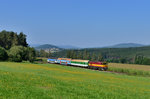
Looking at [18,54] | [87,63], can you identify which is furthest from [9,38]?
[87,63]

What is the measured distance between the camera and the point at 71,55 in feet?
561

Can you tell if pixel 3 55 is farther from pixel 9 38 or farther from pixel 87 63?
pixel 9 38

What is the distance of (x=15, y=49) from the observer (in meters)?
100

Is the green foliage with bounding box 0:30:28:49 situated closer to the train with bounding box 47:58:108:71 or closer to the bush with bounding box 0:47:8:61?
the train with bounding box 47:58:108:71

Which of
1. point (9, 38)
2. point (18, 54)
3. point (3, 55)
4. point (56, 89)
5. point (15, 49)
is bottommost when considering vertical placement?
point (56, 89)

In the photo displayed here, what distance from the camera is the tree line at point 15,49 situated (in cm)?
9769

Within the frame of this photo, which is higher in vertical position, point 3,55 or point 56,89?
point 3,55

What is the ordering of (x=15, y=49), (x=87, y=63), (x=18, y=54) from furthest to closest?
(x=15, y=49) → (x=18, y=54) → (x=87, y=63)

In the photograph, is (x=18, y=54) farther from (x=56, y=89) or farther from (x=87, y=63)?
(x=56, y=89)

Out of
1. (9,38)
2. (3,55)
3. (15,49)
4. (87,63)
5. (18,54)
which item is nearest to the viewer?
(87,63)

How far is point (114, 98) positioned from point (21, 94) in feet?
25.4

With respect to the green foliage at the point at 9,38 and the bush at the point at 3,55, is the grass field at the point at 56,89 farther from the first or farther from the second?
the green foliage at the point at 9,38

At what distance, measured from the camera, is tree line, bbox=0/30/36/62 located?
97688 millimetres

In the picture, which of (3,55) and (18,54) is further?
(18,54)
